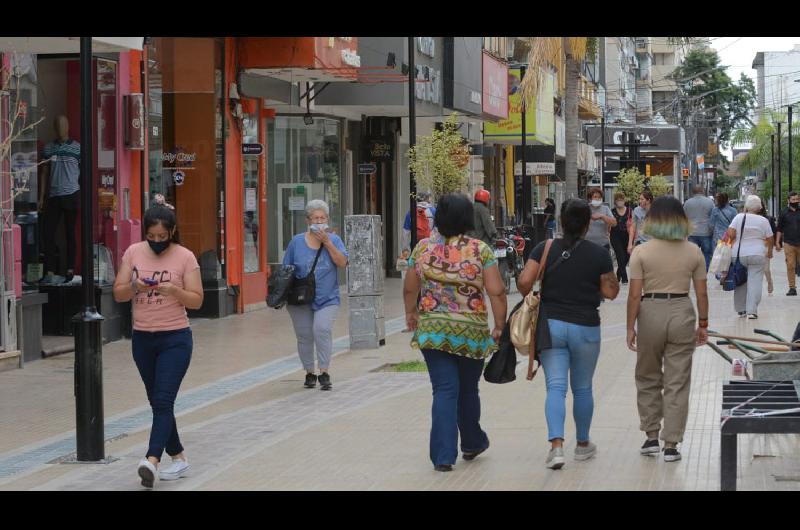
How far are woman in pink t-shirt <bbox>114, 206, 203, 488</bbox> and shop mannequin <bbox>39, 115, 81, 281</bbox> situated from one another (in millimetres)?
8656

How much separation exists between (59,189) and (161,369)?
8939 mm

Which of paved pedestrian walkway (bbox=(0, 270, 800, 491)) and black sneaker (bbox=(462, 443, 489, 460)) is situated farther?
black sneaker (bbox=(462, 443, 489, 460))

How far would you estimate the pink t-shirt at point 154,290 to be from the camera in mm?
8414

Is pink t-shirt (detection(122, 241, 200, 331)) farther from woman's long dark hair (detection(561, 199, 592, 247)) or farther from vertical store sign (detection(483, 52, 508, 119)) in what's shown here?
vertical store sign (detection(483, 52, 508, 119))

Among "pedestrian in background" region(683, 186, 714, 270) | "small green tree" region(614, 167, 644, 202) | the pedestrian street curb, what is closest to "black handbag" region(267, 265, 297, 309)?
the pedestrian street curb

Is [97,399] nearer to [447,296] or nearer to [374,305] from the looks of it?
[447,296]

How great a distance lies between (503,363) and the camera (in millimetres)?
8766

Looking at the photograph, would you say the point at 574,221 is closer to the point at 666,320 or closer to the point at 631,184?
the point at 666,320

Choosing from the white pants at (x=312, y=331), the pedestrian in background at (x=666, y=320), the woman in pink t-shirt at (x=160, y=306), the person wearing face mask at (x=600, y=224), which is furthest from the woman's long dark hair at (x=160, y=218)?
the person wearing face mask at (x=600, y=224)

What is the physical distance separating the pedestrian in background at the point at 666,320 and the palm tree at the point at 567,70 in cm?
2252

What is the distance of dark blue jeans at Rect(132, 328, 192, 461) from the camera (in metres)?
8.39

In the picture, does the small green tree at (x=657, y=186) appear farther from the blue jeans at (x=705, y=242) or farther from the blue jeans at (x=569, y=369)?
the blue jeans at (x=569, y=369)

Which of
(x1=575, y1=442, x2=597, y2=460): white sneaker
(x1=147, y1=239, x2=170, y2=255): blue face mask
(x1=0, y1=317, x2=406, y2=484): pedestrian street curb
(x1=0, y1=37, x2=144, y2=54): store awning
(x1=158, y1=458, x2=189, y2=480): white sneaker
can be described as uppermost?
(x1=0, y1=37, x2=144, y2=54): store awning

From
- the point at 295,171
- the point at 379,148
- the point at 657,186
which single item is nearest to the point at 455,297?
the point at 295,171
